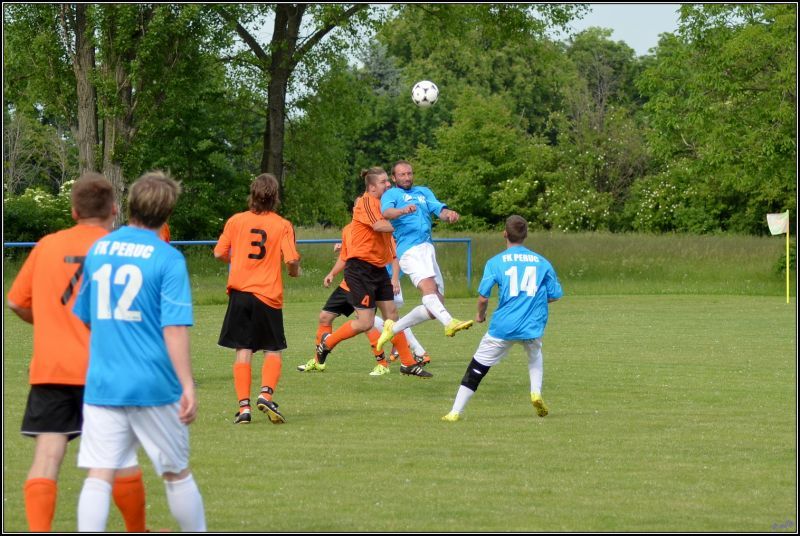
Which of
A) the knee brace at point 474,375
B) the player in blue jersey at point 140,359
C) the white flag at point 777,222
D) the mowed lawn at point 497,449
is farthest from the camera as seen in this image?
the white flag at point 777,222

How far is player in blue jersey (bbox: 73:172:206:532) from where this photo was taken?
5.29m

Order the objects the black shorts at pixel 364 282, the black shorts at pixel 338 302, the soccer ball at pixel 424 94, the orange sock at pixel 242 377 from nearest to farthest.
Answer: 1. the orange sock at pixel 242 377
2. the black shorts at pixel 364 282
3. the black shorts at pixel 338 302
4. the soccer ball at pixel 424 94

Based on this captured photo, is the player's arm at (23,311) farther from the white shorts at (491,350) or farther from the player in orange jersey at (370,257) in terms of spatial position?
the player in orange jersey at (370,257)

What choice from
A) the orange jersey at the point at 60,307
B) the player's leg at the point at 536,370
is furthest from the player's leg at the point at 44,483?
the player's leg at the point at 536,370

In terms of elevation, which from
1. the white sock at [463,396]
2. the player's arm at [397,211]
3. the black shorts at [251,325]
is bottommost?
the white sock at [463,396]

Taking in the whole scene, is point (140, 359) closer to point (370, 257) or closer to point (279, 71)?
point (370, 257)

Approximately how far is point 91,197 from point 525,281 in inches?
193

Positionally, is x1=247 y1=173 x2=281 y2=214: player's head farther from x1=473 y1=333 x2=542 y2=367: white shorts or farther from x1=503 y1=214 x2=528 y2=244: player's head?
x1=473 y1=333 x2=542 y2=367: white shorts

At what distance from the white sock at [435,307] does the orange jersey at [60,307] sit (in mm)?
6559

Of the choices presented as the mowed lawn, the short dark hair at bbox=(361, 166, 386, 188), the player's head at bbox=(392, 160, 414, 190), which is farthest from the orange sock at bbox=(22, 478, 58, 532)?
the player's head at bbox=(392, 160, 414, 190)

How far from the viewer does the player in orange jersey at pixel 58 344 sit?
18.5ft

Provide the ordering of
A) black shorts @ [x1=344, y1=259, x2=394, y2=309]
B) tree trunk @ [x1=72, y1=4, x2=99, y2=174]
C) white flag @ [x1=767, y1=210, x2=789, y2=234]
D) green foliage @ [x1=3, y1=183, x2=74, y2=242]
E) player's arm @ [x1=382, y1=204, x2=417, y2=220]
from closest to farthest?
1. player's arm @ [x1=382, y1=204, x2=417, y2=220]
2. black shorts @ [x1=344, y1=259, x2=394, y2=309]
3. white flag @ [x1=767, y1=210, x2=789, y2=234]
4. tree trunk @ [x1=72, y1=4, x2=99, y2=174]
5. green foliage @ [x1=3, y1=183, x2=74, y2=242]

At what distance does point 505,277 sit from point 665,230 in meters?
49.3

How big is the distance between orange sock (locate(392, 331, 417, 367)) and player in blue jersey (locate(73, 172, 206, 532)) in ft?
25.6
